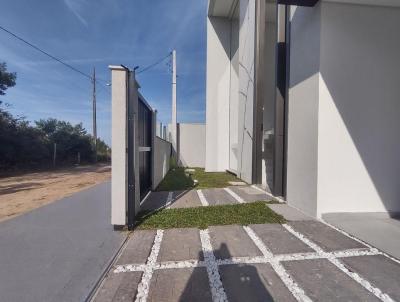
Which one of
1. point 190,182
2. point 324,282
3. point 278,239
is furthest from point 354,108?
point 190,182

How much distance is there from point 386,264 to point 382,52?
3068 mm

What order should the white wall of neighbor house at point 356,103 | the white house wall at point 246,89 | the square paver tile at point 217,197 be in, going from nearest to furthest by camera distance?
the white wall of neighbor house at point 356,103
the square paver tile at point 217,197
the white house wall at point 246,89

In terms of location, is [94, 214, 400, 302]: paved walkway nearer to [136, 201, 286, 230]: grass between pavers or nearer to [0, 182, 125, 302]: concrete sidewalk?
[0, 182, 125, 302]: concrete sidewalk

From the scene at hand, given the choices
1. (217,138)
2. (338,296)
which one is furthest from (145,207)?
(217,138)

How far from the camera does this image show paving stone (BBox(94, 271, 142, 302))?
71.4 inches

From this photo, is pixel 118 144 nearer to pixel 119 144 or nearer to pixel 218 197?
pixel 119 144

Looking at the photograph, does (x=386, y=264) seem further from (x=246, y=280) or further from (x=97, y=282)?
(x=97, y=282)

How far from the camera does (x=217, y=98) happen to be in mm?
11539

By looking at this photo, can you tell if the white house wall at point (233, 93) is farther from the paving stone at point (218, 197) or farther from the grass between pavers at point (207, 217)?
the grass between pavers at point (207, 217)

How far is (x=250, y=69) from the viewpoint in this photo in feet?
25.0

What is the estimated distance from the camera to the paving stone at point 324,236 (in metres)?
2.68

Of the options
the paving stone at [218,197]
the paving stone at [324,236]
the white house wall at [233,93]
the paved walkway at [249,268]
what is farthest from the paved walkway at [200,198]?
the white house wall at [233,93]

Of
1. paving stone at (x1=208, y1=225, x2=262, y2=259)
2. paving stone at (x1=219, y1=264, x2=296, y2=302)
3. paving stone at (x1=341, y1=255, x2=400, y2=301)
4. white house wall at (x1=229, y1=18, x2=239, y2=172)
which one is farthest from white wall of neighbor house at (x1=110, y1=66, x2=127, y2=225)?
white house wall at (x1=229, y1=18, x2=239, y2=172)

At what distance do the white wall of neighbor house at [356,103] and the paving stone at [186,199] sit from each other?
2.19 m
